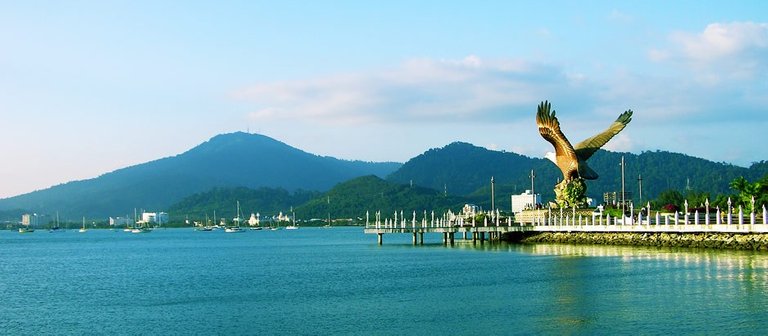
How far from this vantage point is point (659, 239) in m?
75.5

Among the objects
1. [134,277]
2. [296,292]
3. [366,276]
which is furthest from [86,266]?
[296,292]

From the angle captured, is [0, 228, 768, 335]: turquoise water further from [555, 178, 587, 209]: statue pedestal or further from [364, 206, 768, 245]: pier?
[555, 178, 587, 209]: statue pedestal

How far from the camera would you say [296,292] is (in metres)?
49.7

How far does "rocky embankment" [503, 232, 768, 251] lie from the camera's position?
65250 mm

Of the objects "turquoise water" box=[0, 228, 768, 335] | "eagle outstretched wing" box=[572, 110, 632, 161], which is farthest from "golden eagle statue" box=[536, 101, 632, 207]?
"turquoise water" box=[0, 228, 768, 335]

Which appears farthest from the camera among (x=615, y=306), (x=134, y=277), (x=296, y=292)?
(x=134, y=277)

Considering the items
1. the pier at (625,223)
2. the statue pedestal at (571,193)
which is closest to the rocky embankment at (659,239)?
the pier at (625,223)

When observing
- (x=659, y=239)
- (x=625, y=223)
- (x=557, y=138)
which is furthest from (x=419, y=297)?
(x=557, y=138)

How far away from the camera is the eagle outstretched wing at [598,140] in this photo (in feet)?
320

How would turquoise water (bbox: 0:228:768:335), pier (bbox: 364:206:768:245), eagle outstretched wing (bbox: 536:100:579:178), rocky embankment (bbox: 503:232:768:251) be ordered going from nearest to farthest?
turquoise water (bbox: 0:228:768:335) < rocky embankment (bbox: 503:232:768:251) < pier (bbox: 364:206:768:245) < eagle outstretched wing (bbox: 536:100:579:178)

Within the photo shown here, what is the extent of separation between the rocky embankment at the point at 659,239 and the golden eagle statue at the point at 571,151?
644 centimetres

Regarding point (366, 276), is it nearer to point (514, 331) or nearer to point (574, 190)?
point (514, 331)

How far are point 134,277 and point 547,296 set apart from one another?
1229 inches

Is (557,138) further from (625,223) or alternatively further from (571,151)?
(625,223)
